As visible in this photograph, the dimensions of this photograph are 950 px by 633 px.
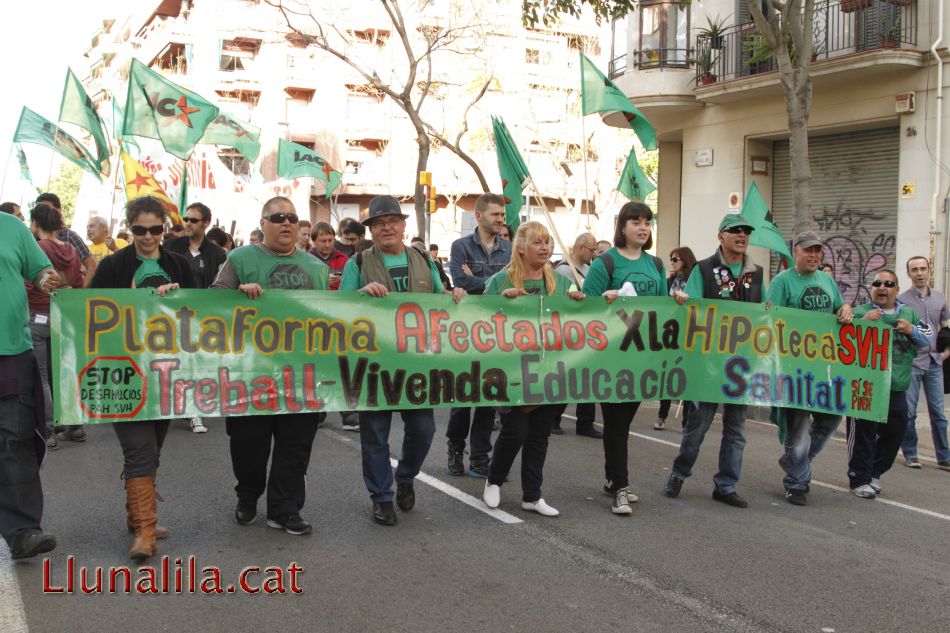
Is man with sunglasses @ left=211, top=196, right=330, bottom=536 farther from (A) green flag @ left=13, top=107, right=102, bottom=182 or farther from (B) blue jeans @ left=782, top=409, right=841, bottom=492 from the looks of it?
(A) green flag @ left=13, top=107, right=102, bottom=182

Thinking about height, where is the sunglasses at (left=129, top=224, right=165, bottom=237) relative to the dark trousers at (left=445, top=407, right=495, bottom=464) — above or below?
above

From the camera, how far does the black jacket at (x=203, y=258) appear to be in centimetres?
915

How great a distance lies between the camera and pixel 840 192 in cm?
1769

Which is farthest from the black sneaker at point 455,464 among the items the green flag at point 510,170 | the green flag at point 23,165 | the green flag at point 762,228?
the green flag at point 23,165

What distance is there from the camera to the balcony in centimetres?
1567

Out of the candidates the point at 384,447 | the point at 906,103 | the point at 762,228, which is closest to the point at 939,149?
the point at 906,103

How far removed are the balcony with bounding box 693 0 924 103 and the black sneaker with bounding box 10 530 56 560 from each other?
45.7 ft

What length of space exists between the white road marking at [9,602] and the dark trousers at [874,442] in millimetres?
5734

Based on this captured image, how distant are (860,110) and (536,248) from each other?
1257 cm

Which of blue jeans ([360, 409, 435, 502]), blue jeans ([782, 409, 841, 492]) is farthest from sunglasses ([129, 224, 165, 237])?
blue jeans ([782, 409, 841, 492])

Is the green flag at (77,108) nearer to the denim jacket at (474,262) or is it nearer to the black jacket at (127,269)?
the denim jacket at (474,262)

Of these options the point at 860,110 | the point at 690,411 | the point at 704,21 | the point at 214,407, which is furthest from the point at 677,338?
the point at 704,21

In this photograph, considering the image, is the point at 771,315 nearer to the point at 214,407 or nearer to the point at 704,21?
the point at 214,407

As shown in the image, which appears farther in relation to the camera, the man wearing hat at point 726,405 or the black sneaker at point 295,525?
the man wearing hat at point 726,405
